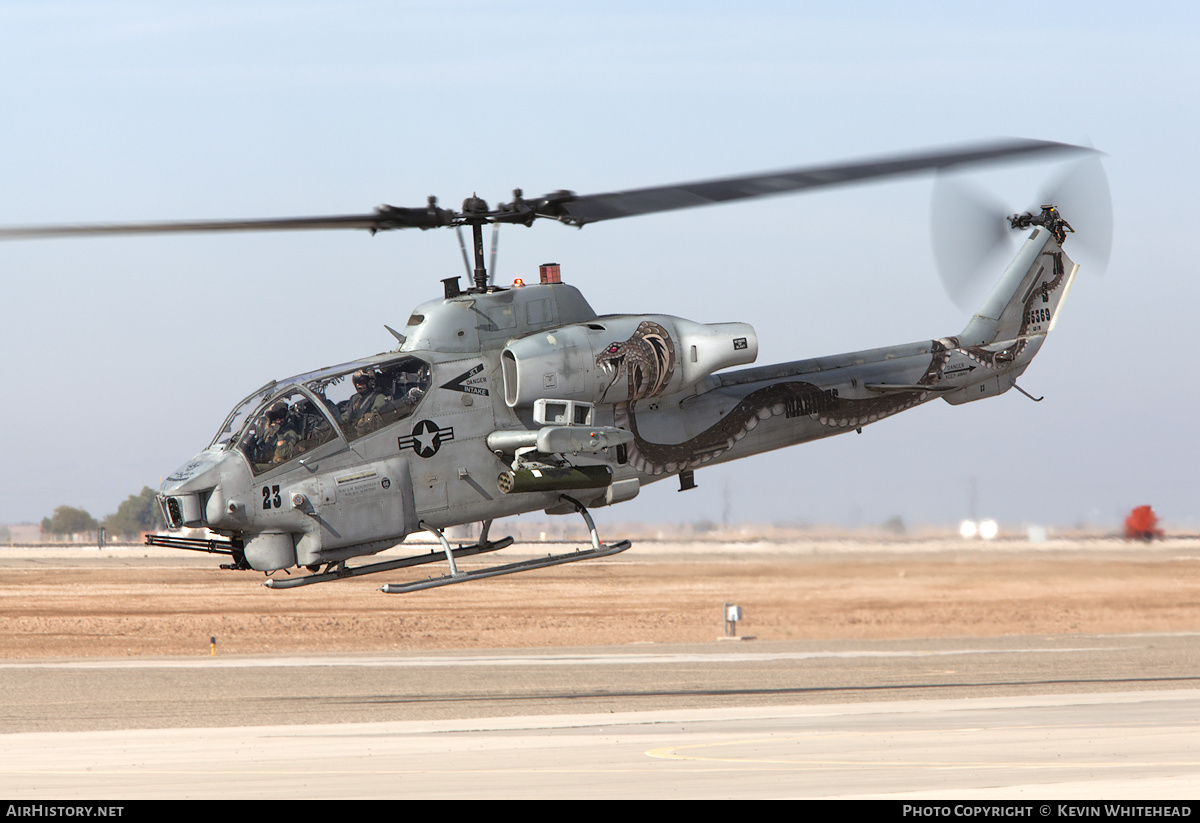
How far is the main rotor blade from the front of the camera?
1570 cm

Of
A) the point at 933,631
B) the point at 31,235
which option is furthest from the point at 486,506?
the point at 933,631

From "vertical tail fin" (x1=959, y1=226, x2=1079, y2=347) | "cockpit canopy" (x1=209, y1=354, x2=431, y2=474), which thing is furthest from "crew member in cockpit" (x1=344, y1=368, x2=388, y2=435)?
"vertical tail fin" (x1=959, y1=226, x2=1079, y2=347)

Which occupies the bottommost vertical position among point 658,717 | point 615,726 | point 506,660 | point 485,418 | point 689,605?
point 689,605

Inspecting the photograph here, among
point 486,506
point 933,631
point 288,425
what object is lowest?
point 933,631

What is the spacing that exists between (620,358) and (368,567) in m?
4.44

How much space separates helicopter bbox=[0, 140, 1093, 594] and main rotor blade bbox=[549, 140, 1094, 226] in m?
0.02

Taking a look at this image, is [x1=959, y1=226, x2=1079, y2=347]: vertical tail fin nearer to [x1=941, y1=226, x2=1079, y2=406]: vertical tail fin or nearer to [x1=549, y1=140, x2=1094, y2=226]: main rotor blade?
[x1=941, y1=226, x2=1079, y2=406]: vertical tail fin

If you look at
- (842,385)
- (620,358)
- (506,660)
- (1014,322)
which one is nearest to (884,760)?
(620,358)

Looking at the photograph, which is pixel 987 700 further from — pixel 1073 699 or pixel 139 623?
pixel 139 623

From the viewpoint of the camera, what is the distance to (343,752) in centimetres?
1616

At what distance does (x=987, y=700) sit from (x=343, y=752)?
11.5m

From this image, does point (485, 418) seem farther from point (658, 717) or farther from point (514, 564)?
point (658, 717)

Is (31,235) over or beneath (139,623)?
over

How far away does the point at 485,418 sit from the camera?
62.4ft
